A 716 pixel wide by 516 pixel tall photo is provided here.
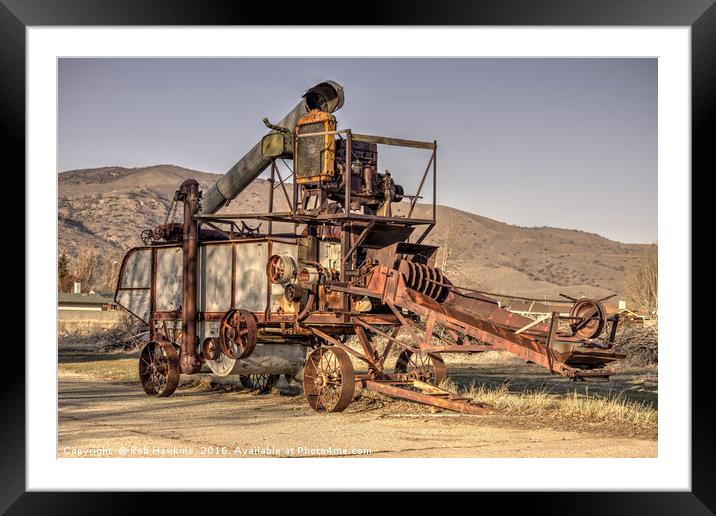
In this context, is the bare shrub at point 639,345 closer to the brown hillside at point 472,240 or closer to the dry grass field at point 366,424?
the dry grass field at point 366,424

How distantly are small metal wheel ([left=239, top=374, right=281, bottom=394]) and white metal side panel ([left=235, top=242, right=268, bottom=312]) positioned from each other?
2.81 metres

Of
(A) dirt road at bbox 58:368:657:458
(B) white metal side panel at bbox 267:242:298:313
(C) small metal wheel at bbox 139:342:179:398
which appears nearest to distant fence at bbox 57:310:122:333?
(C) small metal wheel at bbox 139:342:179:398

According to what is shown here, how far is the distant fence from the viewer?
50156 millimetres

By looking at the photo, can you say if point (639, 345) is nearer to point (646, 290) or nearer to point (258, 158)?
point (646, 290)

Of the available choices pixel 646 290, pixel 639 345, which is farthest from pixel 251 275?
pixel 646 290

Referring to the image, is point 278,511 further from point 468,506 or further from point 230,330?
point 230,330

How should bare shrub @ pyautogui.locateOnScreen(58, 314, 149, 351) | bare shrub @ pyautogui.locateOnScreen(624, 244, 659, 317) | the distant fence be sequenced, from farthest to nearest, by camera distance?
the distant fence < bare shrub @ pyautogui.locateOnScreen(58, 314, 149, 351) < bare shrub @ pyautogui.locateOnScreen(624, 244, 659, 317)

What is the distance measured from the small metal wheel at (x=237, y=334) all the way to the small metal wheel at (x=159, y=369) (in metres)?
1.82

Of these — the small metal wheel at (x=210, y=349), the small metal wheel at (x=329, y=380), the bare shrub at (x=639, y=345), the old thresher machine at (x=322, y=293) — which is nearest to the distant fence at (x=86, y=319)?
the bare shrub at (x=639, y=345)

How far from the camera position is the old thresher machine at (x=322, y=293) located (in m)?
16.5

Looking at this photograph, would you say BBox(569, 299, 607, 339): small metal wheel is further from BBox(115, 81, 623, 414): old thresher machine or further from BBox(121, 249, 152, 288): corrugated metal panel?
BBox(121, 249, 152, 288): corrugated metal panel

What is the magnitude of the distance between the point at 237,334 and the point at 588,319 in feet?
22.7

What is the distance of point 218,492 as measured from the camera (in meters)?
11.4
